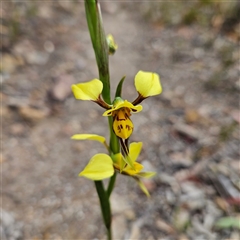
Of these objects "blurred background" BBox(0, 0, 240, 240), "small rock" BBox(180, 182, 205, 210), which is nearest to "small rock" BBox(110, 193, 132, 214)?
"blurred background" BBox(0, 0, 240, 240)

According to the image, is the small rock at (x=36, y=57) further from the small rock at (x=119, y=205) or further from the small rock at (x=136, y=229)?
the small rock at (x=136, y=229)

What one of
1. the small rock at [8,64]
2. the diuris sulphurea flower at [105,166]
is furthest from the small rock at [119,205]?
the small rock at [8,64]

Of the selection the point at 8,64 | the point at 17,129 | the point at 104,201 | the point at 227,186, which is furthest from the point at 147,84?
the point at 8,64

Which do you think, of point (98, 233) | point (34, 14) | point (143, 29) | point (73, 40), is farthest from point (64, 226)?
point (143, 29)

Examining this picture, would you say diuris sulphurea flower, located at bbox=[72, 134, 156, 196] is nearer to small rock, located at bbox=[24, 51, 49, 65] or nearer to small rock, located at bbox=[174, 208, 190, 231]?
small rock, located at bbox=[174, 208, 190, 231]

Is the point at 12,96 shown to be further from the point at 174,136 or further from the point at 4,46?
the point at 174,136

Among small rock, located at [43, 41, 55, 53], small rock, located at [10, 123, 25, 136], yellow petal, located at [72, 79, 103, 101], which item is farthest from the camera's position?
small rock, located at [43, 41, 55, 53]
